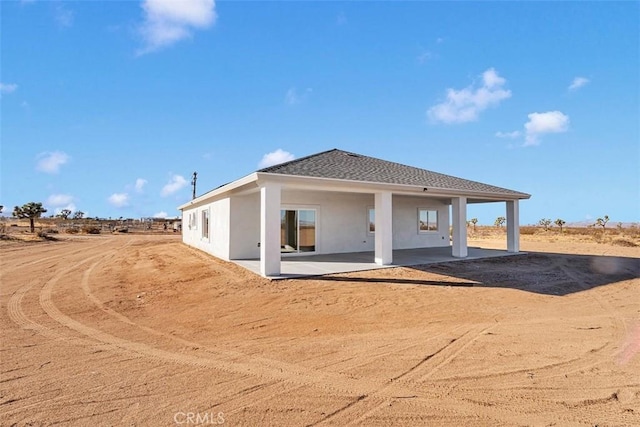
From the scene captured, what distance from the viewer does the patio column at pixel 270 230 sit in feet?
30.2

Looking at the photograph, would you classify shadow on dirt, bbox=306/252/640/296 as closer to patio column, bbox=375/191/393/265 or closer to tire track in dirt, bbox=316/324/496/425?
patio column, bbox=375/191/393/265

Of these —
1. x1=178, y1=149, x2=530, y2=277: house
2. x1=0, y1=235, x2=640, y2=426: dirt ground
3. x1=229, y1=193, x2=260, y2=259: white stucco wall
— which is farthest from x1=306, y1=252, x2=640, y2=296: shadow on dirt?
x1=229, y1=193, x2=260, y2=259: white stucco wall

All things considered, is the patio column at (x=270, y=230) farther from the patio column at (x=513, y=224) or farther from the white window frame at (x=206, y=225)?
the patio column at (x=513, y=224)

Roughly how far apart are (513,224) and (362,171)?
8831mm

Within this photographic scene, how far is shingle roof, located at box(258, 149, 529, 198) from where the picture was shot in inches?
414

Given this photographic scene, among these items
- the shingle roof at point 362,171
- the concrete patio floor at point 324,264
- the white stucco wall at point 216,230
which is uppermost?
the shingle roof at point 362,171

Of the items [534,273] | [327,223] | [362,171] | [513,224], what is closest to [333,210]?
[327,223]

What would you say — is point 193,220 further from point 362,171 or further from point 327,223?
point 362,171

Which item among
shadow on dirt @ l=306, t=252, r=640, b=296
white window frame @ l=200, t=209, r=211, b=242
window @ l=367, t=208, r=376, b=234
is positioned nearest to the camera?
shadow on dirt @ l=306, t=252, r=640, b=296

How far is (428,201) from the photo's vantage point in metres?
17.9

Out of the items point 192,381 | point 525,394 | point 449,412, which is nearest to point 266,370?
point 192,381

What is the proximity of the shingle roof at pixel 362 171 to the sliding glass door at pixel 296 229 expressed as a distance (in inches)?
96.2

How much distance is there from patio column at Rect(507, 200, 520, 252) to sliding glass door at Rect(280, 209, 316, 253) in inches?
374

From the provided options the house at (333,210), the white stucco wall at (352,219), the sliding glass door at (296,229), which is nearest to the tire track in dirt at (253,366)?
the house at (333,210)
